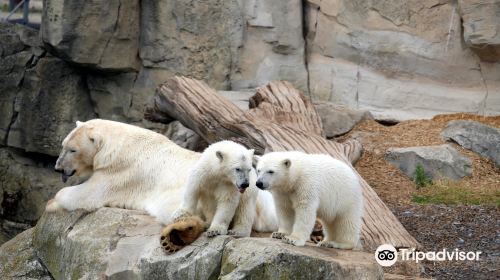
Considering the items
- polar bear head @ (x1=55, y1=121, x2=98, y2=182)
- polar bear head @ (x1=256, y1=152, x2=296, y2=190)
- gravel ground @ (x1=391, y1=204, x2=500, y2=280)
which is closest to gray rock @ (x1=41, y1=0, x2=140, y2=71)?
polar bear head @ (x1=55, y1=121, x2=98, y2=182)

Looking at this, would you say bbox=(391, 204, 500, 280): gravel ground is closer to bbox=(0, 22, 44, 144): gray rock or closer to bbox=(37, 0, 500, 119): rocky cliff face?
bbox=(37, 0, 500, 119): rocky cliff face

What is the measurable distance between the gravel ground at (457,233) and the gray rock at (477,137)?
1536 millimetres

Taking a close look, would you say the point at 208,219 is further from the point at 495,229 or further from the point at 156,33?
the point at 156,33

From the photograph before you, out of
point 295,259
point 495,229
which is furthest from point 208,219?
point 495,229

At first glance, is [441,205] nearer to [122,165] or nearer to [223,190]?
[122,165]

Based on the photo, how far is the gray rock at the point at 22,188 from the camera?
11844 mm

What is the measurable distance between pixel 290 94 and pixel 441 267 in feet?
11.2

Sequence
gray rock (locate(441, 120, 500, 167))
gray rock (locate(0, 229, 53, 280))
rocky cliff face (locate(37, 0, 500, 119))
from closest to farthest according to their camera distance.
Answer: gray rock (locate(0, 229, 53, 280)) < gray rock (locate(441, 120, 500, 167)) < rocky cliff face (locate(37, 0, 500, 119))

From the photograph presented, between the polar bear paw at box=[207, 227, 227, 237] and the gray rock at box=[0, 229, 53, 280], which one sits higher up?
the polar bear paw at box=[207, 227, 227, 237]

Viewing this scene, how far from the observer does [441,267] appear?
274 inches

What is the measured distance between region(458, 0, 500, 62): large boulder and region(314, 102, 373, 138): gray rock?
157cm

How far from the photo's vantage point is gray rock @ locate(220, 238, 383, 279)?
5195 millimetres

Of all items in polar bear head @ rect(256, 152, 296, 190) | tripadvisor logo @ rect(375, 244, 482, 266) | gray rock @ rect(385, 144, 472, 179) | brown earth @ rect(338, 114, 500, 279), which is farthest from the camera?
gray rock @ rect(385, 144, 472, 179)

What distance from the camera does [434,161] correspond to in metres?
9.45
